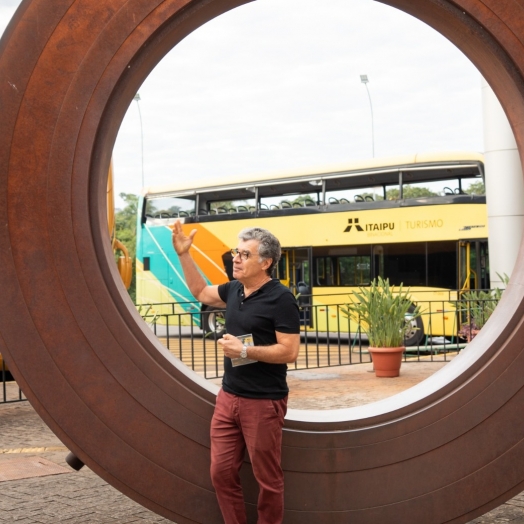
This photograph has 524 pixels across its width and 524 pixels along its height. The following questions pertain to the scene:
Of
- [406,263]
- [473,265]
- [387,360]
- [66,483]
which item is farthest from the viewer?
[406,263]

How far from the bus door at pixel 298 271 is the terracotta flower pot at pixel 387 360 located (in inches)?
273

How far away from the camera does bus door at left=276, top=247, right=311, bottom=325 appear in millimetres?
17875

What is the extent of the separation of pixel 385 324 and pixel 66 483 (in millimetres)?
5911

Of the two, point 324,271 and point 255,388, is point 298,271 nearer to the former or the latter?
point 324,271

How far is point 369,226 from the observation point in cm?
1695

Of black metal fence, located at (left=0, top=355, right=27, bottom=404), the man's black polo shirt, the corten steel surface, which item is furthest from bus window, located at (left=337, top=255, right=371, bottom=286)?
the man's black polo shirt

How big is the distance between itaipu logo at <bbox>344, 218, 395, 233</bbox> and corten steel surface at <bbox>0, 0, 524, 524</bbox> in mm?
12776

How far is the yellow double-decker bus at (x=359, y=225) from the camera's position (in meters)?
15.8

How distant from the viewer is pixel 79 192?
3377 mm

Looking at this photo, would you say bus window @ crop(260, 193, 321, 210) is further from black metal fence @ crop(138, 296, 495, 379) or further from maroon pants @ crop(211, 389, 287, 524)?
maroon pants @ crop(211, 389, 287, 524)

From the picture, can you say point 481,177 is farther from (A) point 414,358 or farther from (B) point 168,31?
(B) point 168,31

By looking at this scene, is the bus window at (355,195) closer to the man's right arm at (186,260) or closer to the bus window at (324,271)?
the bus window at (324,271)

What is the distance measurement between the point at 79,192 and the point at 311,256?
14.5 metres

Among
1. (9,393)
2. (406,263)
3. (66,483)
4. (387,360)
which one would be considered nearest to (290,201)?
(406,263)
